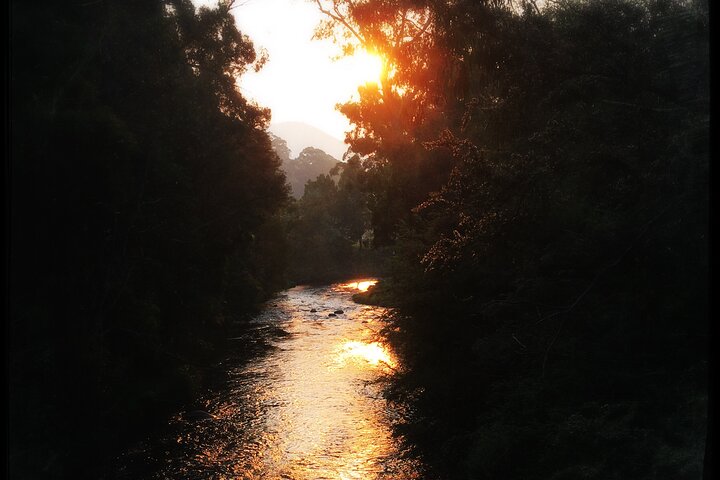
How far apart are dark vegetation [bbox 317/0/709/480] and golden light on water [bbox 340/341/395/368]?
10.6 meters

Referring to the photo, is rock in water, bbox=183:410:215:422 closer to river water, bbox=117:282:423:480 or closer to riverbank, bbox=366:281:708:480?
river water, bbox=117:282:423:480

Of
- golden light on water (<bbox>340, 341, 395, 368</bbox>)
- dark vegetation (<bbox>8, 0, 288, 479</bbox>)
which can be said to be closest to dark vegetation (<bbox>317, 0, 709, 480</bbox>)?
dark vegetation (<bbox>8, 0, 288, 479</bbox>)

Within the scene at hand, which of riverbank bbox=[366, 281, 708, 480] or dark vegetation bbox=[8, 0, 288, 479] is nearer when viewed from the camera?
riverbank bbox=[366, 281, 708, 480]

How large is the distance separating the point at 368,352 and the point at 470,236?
17.3 metres

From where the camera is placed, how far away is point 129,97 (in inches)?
674

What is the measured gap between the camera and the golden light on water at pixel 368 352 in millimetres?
24731

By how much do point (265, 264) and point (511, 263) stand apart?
112 ft

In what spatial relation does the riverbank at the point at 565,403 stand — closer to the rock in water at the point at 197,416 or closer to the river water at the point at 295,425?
the river water at the point at 295,425

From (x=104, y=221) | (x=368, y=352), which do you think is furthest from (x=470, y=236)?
(x=368, y=352)

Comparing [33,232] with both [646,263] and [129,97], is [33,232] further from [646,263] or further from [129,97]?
[646,263]

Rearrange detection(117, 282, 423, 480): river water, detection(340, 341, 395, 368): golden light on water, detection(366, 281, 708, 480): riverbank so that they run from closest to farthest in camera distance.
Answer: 1. detection(366, 281, 708, 480): riverbank
2. detection(117, 282, 423, 480): river water
3. detection(340, 341, 395, 368): golden light on water

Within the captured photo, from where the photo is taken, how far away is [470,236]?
404 inches

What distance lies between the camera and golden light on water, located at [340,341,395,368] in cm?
2473

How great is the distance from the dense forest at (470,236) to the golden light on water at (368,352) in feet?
18.3
